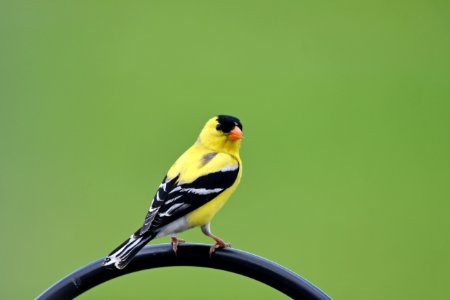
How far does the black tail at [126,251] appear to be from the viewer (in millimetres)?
2463

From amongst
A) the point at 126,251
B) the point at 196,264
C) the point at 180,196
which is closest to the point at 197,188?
the point at 180,196

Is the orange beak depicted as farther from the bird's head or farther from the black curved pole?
the black curved pole

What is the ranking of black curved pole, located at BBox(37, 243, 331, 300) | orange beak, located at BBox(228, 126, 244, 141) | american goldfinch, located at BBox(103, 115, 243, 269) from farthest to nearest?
orange beak, located at BBox(228, 126, 244, 141) → american goldfinch, located at BBox(103, 115, 243, 269) → black curved pole, located at BBox(37, 243, 331, 300)

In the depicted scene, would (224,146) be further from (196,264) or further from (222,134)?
(196,264)

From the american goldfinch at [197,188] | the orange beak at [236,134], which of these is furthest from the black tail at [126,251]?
the orange beak at [236,134]

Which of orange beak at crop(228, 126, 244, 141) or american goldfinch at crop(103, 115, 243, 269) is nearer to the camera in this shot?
american goldfinch at crop(103, 115, 243, 269)

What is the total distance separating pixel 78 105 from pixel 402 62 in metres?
4.31

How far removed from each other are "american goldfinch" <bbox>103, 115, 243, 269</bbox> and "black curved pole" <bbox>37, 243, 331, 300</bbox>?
39 millimetres

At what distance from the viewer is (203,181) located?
2.95 m

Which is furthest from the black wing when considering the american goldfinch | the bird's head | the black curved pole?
the bird's head

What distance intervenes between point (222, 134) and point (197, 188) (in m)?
0.40

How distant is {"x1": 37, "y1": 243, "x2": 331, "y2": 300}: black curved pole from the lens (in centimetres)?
241

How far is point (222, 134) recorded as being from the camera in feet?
10.6

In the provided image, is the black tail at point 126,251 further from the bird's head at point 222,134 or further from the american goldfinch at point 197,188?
the bird's head at point 222,134
